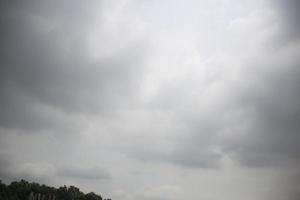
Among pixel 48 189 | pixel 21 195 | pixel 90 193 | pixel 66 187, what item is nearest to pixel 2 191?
pixel 21 195

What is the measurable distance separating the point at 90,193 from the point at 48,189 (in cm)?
596

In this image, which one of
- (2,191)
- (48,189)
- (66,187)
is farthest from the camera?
(66,187)

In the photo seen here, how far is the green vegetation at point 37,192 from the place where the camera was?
107ft

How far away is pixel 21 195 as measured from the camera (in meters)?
35.0

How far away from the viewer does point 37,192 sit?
3584 cm

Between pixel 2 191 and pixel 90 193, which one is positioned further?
pixel 90 193

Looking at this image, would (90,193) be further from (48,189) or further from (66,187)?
(48,189)

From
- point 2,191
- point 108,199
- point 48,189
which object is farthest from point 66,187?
point 2,191

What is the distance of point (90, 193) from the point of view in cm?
4219

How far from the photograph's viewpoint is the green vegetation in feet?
107

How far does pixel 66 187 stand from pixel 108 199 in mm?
5997

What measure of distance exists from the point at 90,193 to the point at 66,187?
3336 mm

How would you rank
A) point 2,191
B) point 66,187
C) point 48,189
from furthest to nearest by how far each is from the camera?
1. point 66,187
2. point 48,189
3. point 2,191

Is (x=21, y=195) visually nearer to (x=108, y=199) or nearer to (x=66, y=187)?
(x=66, y=187)
